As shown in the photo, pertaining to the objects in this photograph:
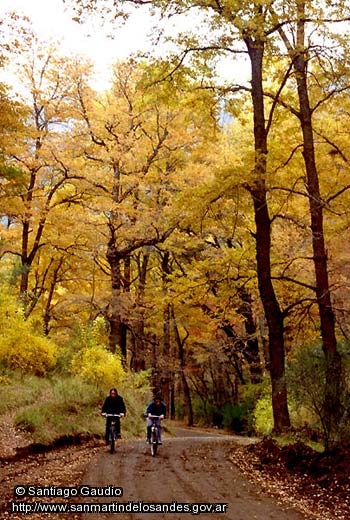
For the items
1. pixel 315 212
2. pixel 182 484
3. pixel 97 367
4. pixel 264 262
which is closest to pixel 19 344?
pixel 97 367

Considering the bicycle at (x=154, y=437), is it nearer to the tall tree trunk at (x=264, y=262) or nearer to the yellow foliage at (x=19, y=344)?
the tall tree trunk at (x=264, y=262)

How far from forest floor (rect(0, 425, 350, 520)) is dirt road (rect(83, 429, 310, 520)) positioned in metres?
0.01

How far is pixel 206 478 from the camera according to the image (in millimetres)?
9695

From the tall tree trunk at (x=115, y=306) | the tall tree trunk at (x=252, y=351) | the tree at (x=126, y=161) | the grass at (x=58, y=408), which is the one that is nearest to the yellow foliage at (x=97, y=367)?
the grass at (x=58, y=408)

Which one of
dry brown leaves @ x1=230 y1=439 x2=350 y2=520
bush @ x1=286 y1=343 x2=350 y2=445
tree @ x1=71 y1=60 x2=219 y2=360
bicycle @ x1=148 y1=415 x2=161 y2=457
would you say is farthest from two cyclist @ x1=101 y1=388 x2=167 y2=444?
tree @ x1=71 y1=60 x2=219 y2=360

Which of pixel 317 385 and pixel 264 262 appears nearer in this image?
pixel 317 385

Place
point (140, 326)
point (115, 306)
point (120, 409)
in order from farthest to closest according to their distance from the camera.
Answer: point (140, 326) < point (115, 306) < point (120, 409)

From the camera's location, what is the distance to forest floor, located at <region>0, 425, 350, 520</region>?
7789 millimetres

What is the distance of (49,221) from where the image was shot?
71.3 feet

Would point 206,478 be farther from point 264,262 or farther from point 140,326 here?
point 140,326

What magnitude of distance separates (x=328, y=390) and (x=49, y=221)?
14.9 meters

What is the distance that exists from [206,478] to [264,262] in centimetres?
572

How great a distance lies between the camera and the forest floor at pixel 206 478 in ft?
25.6

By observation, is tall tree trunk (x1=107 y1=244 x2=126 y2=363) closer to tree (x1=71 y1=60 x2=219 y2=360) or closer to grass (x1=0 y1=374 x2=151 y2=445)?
tree (x1=71 y1=60 x2=219 y2=360)
